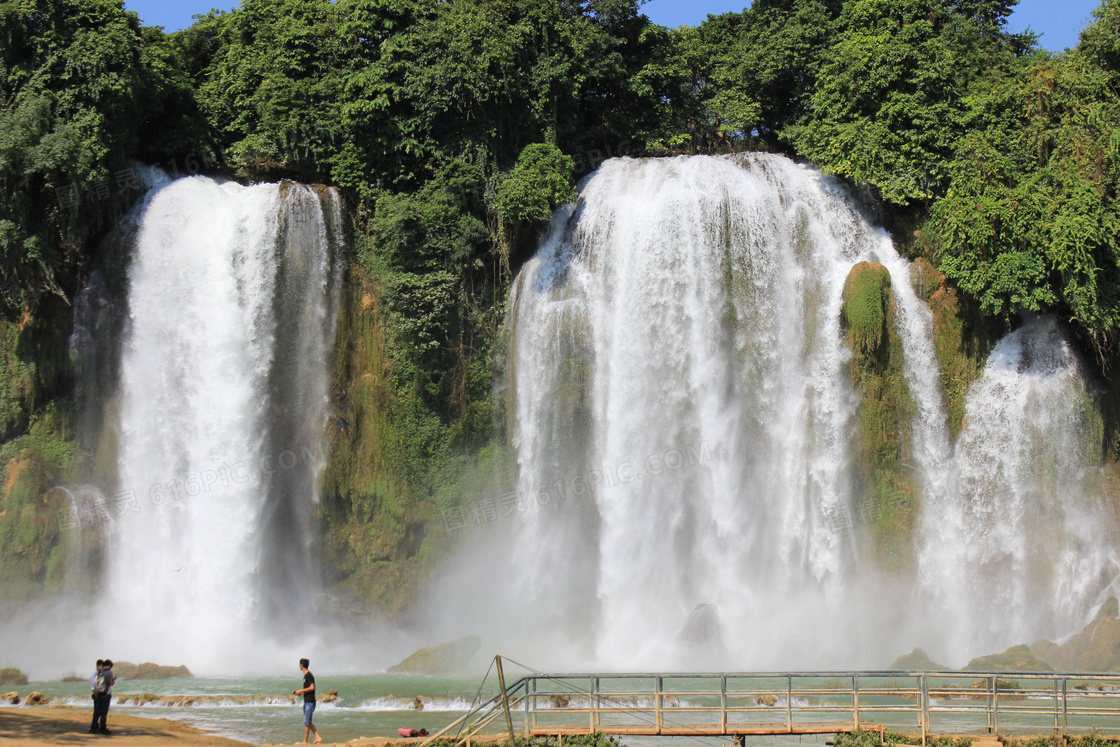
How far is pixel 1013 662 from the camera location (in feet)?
71.5

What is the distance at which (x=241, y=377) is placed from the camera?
2703 cm

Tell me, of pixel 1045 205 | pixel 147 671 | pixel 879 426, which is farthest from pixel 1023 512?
pixel 147 671

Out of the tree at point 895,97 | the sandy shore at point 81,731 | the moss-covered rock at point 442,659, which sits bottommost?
the sandy shore at point 81,731

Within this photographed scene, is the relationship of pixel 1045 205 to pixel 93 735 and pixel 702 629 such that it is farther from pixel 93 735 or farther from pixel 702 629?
pixel 93 735

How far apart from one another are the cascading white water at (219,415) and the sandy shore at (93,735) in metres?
8.43

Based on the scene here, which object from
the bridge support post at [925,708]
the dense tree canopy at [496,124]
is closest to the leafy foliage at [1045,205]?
the dense tree canopy at [496,124]

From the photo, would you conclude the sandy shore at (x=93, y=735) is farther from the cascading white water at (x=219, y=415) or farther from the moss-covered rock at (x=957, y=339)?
the moss-covered rock at (x=957, y=339)

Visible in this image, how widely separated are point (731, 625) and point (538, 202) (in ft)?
42.7

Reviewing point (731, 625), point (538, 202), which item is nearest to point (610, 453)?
point (731, 625)

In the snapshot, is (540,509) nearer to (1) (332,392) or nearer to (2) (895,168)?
(1) (332,392)

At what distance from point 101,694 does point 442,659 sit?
34.8 ft

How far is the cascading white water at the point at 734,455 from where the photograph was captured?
24.8 meters

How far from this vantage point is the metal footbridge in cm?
1427

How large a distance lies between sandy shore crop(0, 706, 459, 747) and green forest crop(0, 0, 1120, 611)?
10.6 metres
